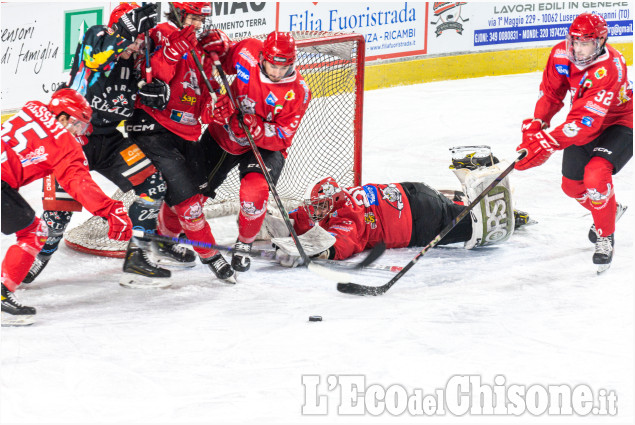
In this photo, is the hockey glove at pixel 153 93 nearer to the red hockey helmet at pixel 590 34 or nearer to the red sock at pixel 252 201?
the red sock at pixel 252 201

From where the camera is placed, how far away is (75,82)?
3146 mm

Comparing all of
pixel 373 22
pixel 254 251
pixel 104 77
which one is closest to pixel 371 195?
pixel 254 251

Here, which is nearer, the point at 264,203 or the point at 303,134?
the point at 264,203

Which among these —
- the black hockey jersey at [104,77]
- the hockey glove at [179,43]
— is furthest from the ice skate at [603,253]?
the black hockey jersey at [104,77]

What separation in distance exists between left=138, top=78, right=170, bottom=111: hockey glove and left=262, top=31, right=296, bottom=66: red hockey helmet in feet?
1.38

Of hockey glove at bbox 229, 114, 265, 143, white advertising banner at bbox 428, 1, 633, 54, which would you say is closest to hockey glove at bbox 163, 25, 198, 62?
hockey glove at bbox 229, 114, 265, 143

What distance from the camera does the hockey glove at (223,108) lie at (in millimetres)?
3346

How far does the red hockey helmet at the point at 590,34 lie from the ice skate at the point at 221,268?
1.67 meters

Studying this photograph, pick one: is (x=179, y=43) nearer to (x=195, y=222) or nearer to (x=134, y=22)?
(x=134, y=22)

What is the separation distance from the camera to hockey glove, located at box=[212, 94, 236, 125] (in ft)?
11.0

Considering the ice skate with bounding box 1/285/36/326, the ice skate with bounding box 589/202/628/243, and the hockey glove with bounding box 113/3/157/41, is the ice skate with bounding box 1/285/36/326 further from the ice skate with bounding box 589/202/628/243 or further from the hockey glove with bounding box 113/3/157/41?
the ice skate with bounding box 589/202/628/243

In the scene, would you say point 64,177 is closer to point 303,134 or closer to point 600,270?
point 303,134

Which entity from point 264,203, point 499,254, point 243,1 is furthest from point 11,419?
point 243,1

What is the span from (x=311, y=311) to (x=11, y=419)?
1.19 m
